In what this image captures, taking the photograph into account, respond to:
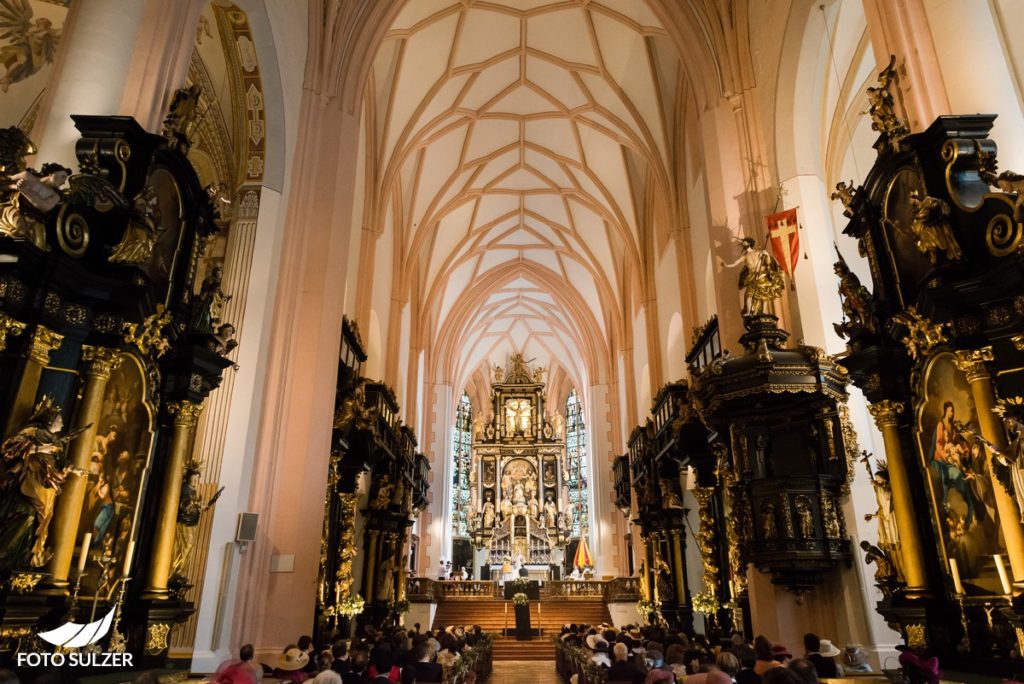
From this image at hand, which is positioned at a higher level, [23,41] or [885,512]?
[23,41]

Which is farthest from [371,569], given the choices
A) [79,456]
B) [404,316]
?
[79,456]

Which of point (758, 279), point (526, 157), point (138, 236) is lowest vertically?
point (138, 236)

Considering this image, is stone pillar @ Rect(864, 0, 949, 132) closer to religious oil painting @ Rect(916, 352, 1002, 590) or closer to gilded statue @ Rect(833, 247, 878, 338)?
gilded statue @ Rect(833, 247, 878, 338)

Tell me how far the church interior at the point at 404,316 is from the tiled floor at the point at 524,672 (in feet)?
1.01

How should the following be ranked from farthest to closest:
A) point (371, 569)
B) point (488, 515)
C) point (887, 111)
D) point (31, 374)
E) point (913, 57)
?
1. point (488, 515)
2. point (371, 569)
3. point (887, 111)
4. point (913, 57)
5. point (31, 374)

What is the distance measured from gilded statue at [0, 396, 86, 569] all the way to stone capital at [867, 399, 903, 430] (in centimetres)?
644

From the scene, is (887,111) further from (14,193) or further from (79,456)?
(79,456)

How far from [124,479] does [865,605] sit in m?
7.47

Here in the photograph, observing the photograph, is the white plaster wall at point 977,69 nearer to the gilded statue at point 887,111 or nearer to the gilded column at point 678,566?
the gilded statue at point 887,111

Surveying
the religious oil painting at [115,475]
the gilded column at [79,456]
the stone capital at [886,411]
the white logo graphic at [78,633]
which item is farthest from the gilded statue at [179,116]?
the stone capital at [886,411]

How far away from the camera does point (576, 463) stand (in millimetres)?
32531

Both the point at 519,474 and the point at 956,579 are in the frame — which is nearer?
the point at 956,579

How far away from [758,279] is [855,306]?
6.66 feet

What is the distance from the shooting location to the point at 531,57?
16.4 metres
